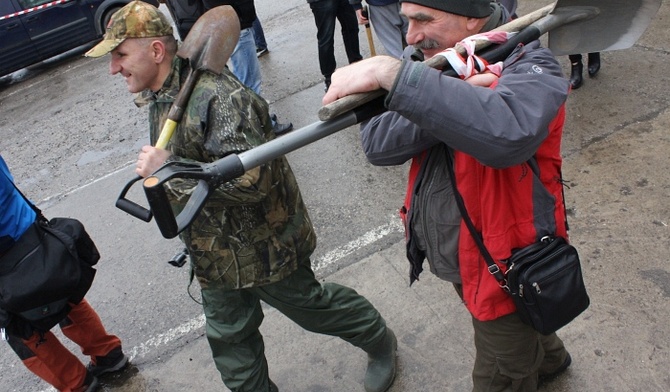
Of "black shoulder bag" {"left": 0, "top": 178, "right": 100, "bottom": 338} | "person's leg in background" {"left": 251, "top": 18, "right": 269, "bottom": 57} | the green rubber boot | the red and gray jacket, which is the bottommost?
"person's leg in background" {"left": 251, "top": 18, "right": 269, "bottom": 57}

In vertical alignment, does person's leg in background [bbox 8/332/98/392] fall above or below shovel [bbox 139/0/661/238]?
below

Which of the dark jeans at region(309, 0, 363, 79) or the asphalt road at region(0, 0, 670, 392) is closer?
the asphalt road at region(0, 0, 670, 392)

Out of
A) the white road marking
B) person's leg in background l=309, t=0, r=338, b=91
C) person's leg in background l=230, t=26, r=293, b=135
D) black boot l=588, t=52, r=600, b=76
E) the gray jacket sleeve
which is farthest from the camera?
person's leg in background l=309, t=0, r=338, b=91

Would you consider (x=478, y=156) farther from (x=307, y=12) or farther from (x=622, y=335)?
(x=307, y=12)

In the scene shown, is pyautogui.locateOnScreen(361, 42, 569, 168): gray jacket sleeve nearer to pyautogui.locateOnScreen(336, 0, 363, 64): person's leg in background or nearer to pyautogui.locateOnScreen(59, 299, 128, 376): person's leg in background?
pyautogui.locateOnScreen(59, 299, 128, 376): person's leg in background

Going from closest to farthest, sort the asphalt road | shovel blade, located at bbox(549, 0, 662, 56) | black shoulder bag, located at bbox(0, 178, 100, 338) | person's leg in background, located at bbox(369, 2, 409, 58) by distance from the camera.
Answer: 1. shovel blade, located at bbox(549, 0, 662, 56)
2. black shoulder bag, located at bbox(0, 178, 100, 338)
3. the asphalt road
4. person's leg in background, located at bbox(369, 2, 409, 58)

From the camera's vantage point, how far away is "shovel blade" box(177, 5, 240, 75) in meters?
2.36

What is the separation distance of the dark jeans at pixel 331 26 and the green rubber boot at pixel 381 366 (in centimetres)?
350

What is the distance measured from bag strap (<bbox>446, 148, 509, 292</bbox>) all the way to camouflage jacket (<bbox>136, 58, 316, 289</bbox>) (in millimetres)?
778

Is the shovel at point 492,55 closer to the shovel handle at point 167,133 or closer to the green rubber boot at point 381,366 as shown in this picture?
the shovel handle at point 167,133

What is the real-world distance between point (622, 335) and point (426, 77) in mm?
2101

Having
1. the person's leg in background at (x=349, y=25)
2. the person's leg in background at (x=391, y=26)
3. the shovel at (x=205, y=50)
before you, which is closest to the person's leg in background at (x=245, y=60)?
the person's leg in background at (x=349, y=25)

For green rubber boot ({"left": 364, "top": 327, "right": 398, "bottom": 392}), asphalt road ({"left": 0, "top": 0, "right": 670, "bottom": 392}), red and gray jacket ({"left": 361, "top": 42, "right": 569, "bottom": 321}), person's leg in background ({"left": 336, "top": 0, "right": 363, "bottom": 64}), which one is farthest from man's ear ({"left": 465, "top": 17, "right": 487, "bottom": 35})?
person's leg in background ({"left": 336, "top": 0, "right": 363, "bottom": 64})

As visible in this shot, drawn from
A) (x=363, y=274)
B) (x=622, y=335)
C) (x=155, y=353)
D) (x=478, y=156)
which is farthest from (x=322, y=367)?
(x=478, y=156)
